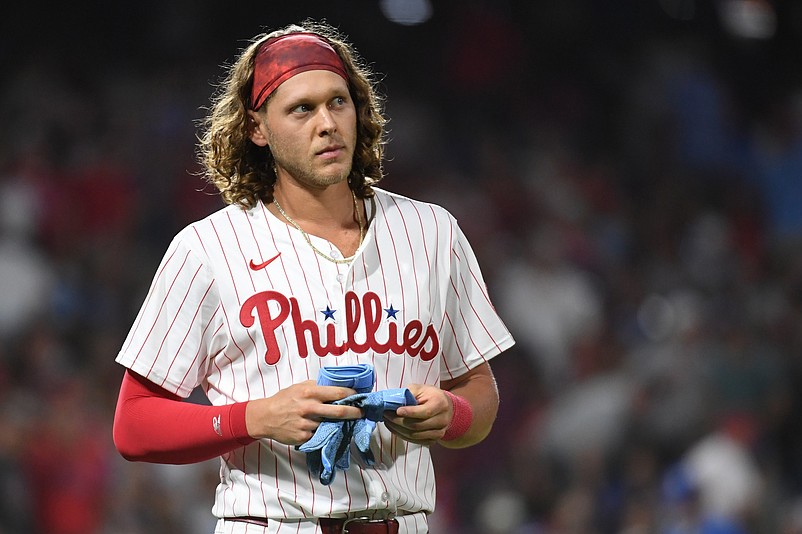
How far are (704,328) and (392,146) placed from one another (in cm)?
151

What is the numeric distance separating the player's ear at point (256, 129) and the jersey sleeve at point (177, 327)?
22cm

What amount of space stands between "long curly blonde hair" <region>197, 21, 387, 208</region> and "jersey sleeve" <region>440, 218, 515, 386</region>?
187 millimetres

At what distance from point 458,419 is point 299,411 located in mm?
277

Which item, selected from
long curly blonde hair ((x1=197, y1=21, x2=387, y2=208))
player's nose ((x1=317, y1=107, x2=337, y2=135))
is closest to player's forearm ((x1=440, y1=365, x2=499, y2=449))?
long curly blonde hair ((x1=197, y1=21, x2=387, y2=208))

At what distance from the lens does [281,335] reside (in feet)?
5.08

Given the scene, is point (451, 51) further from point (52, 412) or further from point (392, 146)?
point (52, 412)

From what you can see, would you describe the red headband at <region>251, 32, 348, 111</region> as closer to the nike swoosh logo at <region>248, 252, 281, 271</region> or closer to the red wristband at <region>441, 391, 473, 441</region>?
the nike swoosh logo at <region>248, 252, 281, 271</region>

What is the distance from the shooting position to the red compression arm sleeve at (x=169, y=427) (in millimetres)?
1473

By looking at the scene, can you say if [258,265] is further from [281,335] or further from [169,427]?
[169,427]

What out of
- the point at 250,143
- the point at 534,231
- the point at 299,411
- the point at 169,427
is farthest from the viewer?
the point at 534,231

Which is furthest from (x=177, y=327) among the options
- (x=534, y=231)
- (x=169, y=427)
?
(x=534, y=231)

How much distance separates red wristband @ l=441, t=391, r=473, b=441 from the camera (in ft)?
5.08

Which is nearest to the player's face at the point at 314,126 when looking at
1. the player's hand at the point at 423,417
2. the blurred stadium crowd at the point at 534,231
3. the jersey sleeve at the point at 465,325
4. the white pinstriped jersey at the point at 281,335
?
the white pinstriped jersey at the point at 281,335

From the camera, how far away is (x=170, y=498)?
3.81 m
